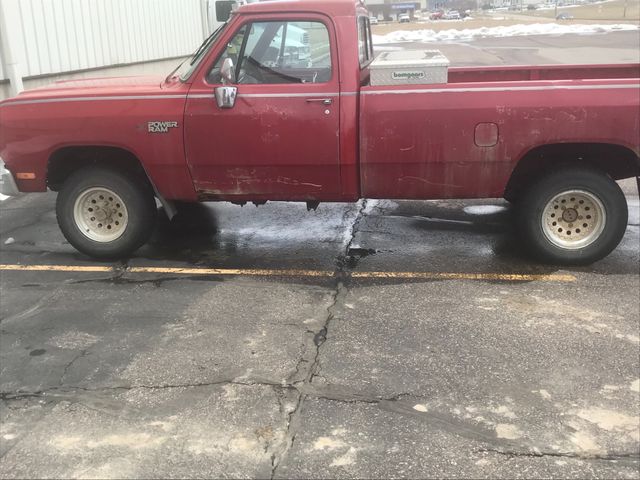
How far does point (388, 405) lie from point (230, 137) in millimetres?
2612

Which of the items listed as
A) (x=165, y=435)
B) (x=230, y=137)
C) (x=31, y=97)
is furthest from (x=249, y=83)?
(x=165, y=435)

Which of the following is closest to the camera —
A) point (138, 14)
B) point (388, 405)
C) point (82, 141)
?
point (388, 405)

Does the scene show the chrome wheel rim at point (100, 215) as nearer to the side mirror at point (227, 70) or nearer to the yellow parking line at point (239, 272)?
the yellow parking line at point (239, 272)

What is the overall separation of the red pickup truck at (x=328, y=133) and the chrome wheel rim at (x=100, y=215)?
0.07 m

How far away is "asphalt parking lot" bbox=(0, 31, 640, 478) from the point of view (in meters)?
2.91

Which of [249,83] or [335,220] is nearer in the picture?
[249,83]

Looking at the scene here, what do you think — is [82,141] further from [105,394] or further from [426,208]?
[426,208]

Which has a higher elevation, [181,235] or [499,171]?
[499,171]

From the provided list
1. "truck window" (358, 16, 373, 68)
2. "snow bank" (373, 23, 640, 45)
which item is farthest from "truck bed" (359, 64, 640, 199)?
"snow bank" (373, 23, 640, 45)

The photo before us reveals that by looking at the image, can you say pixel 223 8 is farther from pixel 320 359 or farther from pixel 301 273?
pixel 320 359

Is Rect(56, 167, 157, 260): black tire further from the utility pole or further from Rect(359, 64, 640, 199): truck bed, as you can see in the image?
the utility pole

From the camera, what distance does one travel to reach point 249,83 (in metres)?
4.92

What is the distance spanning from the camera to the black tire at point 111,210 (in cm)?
529

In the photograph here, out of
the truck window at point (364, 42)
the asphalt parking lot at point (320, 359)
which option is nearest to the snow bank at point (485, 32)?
the truck window at point (364, 42)
